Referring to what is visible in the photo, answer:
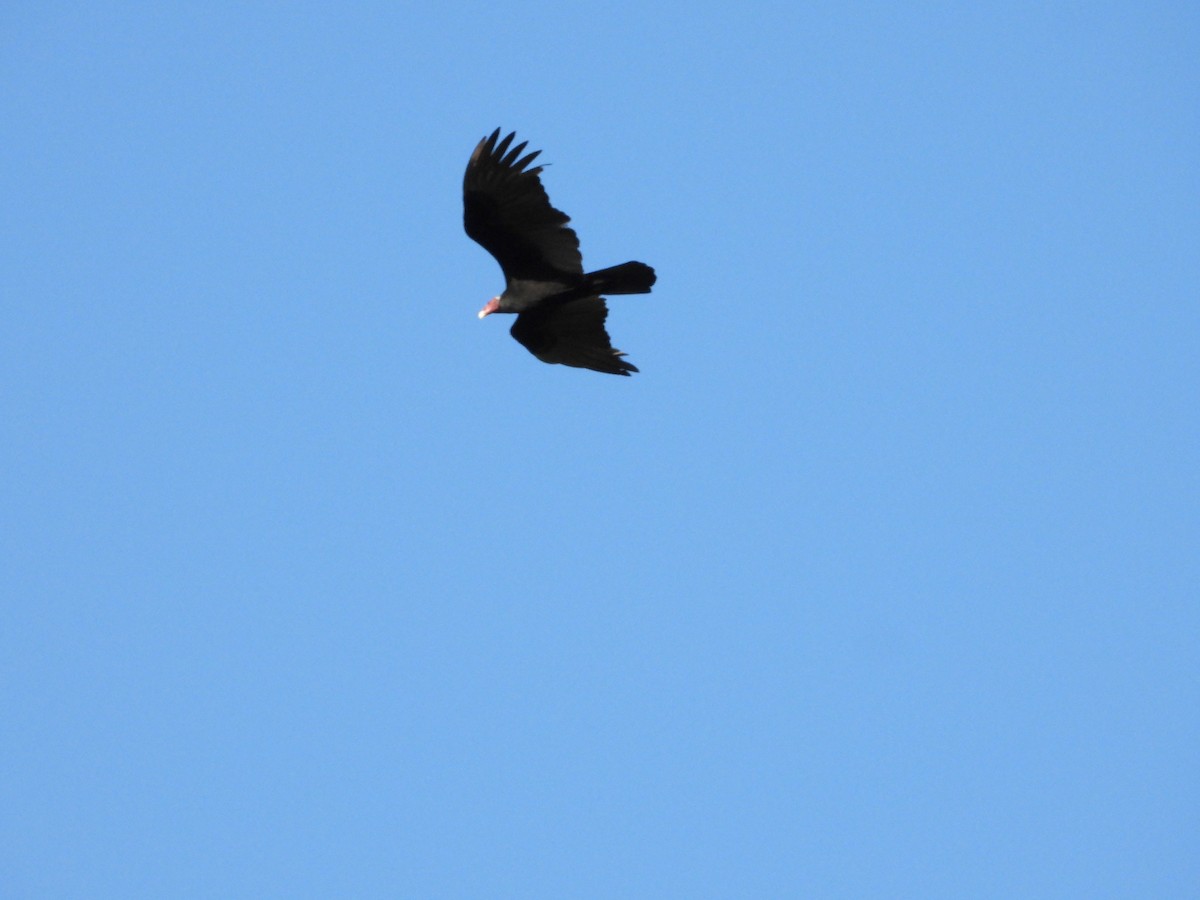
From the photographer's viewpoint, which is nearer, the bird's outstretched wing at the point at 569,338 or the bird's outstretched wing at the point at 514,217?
the bird's outstretched wing at the point at 514,217

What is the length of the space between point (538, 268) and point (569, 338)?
76 centimetres

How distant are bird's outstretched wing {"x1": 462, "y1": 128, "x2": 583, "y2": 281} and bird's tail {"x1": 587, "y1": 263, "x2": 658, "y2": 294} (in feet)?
1.16

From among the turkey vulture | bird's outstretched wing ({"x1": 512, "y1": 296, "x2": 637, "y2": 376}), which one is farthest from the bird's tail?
bird's outstretched wing ({"x1": 512, "y1": 296, "x2": 637, "y2": 376})

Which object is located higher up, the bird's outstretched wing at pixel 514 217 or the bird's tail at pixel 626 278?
the bird's outstretched wing at pixel 514 217

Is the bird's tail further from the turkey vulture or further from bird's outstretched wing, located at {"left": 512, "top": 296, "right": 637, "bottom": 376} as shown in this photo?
bird's outstretched wing, located at {"left": 512, "top": 296, "right": 637, "bottom": 376}

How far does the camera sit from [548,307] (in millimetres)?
11641

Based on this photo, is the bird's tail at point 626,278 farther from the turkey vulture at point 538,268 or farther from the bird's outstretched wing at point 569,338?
the bird's outstretched wing at point 569,338

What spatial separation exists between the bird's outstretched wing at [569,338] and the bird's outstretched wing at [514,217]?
0.40 metres

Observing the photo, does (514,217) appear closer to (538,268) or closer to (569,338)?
(538,268)

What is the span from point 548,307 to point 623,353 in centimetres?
81

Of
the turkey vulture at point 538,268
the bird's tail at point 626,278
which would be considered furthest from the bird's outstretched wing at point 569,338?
the bird's tail at point 626,278

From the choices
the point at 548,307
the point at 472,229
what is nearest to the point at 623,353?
the point at 548,307

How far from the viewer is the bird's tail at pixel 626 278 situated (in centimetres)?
1075

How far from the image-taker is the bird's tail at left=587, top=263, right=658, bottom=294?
10.8 m
